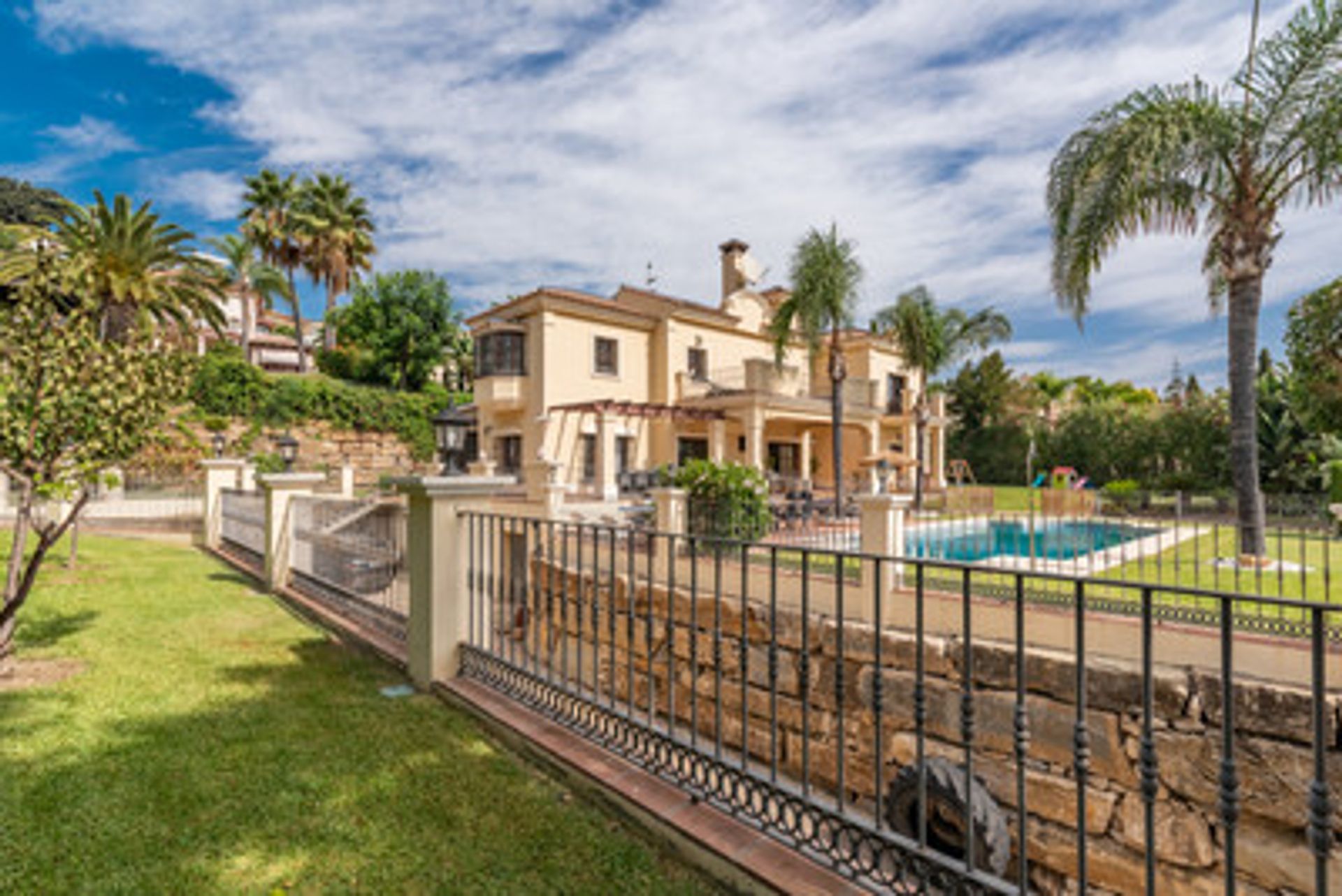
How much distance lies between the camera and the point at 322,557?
7102 millimetres

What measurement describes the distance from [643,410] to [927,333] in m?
10.4

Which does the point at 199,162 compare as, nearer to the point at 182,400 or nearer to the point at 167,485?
the point at 167,485

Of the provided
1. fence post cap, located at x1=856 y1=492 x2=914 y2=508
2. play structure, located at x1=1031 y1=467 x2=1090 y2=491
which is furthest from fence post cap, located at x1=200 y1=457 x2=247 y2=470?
play structure, located at x1=1031 y1=467 x2=1090 y2=491

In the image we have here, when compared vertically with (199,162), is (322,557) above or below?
below

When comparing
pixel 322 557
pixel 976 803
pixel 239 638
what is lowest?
pixel 976 803

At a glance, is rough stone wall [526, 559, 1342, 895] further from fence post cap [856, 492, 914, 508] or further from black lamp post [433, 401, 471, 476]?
fence post cap [856, 492, 914, 508]

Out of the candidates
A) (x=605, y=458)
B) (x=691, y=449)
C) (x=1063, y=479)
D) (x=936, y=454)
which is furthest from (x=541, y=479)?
(x=1063, y=479)

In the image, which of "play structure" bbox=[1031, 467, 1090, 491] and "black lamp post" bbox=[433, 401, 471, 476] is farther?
"play structure" bbox=[1031, 467, 1090, 491]

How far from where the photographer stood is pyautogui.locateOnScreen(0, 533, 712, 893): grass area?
8.14 ft

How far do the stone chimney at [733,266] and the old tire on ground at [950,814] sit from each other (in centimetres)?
2348

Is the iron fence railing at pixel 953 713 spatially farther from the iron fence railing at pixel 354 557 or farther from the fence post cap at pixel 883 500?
the iron fence railing at pixel 354 557

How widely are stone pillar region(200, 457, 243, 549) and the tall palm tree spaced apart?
2240cm

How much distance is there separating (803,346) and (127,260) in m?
19.5

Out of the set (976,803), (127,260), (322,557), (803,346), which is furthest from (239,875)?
(127,260)
